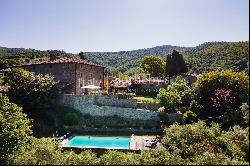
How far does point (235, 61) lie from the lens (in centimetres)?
8669

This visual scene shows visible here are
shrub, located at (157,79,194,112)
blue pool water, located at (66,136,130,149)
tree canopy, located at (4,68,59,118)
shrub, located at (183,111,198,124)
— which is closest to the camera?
blue pool water, located at (66,136,130,149)

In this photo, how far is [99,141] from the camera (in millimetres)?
38656

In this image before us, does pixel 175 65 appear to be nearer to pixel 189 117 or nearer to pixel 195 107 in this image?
pixel 195 107

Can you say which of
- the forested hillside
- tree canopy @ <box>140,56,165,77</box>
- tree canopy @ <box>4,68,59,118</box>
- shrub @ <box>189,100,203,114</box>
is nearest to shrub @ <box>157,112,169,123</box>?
shrub @ <box>189,100,203,114</box>

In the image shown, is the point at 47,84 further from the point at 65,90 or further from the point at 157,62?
the point at 157,62

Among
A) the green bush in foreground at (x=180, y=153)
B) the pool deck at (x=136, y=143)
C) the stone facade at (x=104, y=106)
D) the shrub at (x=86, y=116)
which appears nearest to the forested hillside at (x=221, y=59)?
the stone facade at (x=104, y=106)

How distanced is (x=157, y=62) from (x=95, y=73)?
104 feet

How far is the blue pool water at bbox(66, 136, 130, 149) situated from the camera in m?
36.9

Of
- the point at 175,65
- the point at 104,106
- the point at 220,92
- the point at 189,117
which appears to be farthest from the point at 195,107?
the point at 175,65

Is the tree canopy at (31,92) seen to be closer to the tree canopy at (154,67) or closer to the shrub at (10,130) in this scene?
the shrub at (10,130)

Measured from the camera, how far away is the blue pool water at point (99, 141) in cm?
3691

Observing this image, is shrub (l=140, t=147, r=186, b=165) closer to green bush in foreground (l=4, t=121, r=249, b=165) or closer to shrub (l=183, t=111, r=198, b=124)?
green bush in foreground (l=4, t=121, r=249, b=165)

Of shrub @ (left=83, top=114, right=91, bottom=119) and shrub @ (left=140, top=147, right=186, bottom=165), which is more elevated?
shrub @ (left=140, top=147, right=186, bottom=165)

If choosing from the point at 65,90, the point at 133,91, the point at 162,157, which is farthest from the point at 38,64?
the point at 162,157
